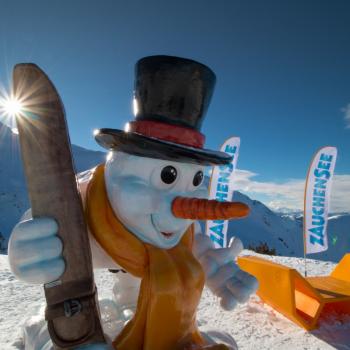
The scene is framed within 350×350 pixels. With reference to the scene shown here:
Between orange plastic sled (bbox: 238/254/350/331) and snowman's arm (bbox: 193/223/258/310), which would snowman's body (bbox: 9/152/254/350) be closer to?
snowman's arm (bbox: 193/223/258/310)

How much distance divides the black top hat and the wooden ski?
303 millimetres

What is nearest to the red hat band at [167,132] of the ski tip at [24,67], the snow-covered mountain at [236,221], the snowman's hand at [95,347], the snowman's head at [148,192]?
the snowman's head at [148,192]

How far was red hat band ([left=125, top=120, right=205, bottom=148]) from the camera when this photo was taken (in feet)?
5.90

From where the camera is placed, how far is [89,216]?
1.94 meters

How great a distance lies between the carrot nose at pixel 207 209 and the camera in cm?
168

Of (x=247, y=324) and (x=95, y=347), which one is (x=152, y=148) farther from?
(x=247, y=324)

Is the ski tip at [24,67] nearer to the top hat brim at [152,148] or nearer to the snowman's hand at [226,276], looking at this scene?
the top hat brim at [152,148]

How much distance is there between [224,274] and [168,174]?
35.0 inches

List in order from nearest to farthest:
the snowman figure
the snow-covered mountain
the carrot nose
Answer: the carrot nose
the snowman figure
the snow-covered mountain

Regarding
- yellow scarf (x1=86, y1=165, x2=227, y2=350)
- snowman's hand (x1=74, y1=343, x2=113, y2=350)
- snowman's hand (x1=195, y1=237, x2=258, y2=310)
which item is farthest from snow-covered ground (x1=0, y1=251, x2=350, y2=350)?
snowman's hand (x1=74, y1=343, x2=113, y2=350)

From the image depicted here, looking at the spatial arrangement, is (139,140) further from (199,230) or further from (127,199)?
(199,230)

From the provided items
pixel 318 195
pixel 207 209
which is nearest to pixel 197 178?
pixel 207 209

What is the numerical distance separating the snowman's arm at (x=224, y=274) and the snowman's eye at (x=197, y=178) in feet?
1.99

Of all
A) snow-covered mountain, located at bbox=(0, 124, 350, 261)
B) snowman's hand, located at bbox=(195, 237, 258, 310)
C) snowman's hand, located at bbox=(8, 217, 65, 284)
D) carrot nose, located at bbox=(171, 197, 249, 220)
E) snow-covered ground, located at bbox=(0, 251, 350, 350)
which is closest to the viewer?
snowman's hand, located at bbox=(8, 217, 65, 284)
